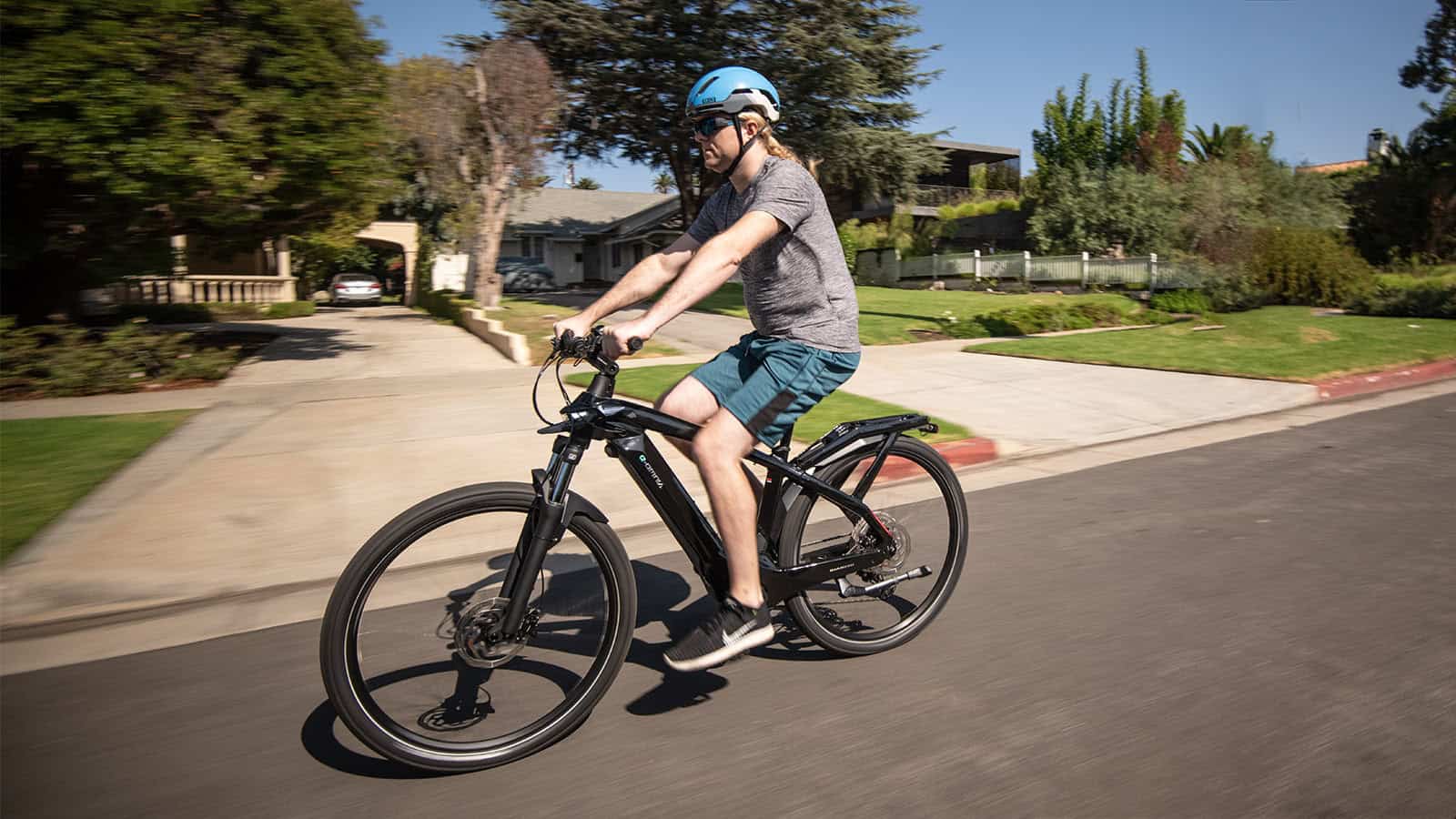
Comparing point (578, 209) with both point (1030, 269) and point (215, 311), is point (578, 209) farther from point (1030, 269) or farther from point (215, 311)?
point (215, 311)

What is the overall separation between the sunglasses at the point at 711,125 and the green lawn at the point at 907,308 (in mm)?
10491

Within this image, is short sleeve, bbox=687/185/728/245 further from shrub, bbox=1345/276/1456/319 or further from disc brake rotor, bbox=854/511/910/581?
shrub, bbox=1345/276/1456/319

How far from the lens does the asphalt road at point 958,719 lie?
2668 mm

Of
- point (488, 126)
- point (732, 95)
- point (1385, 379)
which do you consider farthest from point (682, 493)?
point (488, 126)

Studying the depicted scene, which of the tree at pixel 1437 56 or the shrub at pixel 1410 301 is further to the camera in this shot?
the tree at pixel 1437 56

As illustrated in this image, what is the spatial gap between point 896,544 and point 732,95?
1816mm

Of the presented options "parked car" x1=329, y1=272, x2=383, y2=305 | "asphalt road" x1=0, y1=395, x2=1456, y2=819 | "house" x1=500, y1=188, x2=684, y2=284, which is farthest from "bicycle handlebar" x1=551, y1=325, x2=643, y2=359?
"house" x1=500, y1=188, x2=684, y2=284

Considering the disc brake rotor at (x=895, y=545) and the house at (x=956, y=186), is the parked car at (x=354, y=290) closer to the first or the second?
the house at (x=956, y=186)

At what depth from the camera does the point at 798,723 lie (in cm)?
311

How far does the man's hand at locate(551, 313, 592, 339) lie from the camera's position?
3018 mm

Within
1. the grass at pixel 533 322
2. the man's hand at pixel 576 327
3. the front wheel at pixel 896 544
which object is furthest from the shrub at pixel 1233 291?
the man's hand at pixel 576 327

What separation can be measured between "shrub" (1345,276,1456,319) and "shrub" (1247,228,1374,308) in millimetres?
756

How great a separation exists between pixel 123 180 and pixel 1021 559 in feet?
36.6

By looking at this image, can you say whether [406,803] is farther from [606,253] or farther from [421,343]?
[606,253]
